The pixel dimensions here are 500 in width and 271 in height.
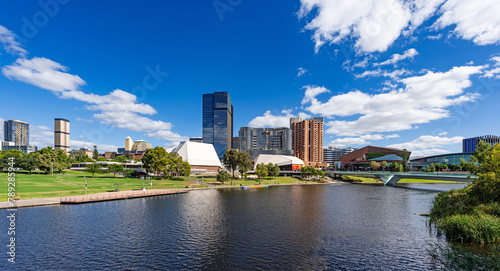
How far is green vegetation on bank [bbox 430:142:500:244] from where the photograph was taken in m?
35.2

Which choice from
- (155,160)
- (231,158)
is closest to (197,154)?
(231,158)

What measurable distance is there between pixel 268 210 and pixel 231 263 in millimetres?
32544

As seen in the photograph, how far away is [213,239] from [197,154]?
14686cm

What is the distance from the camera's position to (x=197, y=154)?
593 ft

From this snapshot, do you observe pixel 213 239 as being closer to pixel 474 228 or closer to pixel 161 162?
pixel 474 228

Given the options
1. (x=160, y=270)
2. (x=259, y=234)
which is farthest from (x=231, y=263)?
(x=259, y=234)

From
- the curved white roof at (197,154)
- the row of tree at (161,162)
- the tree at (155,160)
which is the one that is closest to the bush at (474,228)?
the row of tree at (161,162)

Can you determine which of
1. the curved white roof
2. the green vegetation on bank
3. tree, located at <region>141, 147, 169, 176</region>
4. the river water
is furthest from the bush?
the curved white roof

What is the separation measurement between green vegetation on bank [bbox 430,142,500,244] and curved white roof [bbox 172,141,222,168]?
146m

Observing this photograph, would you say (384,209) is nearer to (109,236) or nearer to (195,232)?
(195,232)

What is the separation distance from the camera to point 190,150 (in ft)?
587

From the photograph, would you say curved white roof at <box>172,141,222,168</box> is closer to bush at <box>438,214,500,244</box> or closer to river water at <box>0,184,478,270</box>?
river water at <box>0,184,478,270</box>

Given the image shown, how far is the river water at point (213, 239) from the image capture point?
29031 mm

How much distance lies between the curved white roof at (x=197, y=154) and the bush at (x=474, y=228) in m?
149
